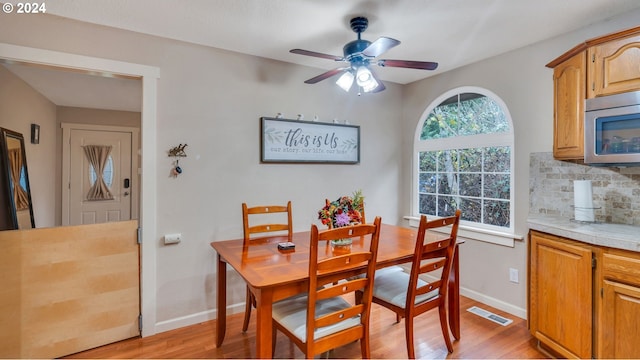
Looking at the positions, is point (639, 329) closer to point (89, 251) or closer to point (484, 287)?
point (484, 287)

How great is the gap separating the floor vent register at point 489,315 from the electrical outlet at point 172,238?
8.93 ft

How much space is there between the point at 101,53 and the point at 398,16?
2.22m

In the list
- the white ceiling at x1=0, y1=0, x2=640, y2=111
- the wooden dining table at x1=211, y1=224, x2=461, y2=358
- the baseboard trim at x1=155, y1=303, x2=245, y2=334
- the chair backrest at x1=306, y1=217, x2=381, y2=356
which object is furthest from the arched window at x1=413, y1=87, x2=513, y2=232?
the baseboard trim at x1=155, y1=303, x2=245, y2=334

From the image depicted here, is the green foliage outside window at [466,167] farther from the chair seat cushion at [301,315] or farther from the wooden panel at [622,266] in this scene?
the chair seat cushion at [301,315]

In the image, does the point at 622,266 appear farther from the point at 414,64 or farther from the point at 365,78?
the point at 365,78

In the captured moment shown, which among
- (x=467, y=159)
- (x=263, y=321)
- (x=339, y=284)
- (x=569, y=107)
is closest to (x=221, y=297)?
(x=263, y=321)

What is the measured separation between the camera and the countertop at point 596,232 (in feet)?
5.53

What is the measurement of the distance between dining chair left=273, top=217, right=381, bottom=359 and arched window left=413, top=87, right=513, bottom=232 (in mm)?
1898

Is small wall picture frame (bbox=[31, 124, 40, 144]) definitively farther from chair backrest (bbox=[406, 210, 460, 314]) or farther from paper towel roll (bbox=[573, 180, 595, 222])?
paper towel roll (bbox=[573, 180, 595, 222])

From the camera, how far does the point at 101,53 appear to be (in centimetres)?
228

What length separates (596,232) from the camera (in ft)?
6.04

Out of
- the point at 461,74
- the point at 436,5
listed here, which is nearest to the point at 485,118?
the point at 461,74

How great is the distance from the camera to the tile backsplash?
7.00 feet

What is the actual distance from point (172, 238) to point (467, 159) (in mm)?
3007
